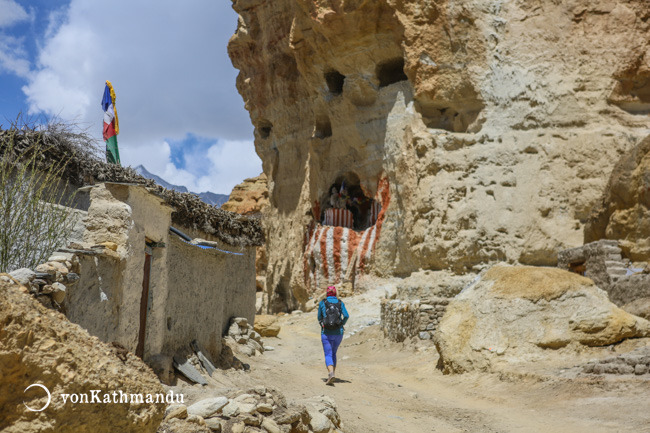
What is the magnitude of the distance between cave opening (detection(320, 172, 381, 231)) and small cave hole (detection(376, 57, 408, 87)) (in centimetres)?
419

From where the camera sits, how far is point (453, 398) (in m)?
7.10

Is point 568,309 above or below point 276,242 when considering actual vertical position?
below

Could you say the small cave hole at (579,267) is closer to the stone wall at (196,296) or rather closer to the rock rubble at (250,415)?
the stone wall at (196,296)

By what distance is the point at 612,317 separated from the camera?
7387mm

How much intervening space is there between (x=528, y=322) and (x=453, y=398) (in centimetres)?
164

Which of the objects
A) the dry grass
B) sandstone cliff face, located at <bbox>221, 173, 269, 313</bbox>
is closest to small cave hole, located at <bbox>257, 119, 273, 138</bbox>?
sandstone cliff face, located at <bbox>221, 173, 269, 313</bbox>

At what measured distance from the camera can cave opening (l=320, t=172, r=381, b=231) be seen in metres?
23.6

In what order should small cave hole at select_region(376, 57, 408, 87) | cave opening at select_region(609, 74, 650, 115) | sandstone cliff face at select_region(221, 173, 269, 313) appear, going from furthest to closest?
sandstone cliff face at select_region(221, 173, 269, 313), small cave hole at select_region(376, 57, 408, 87), cave opening at select_region(609, 74, 650, 115)

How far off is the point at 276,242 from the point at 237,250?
16.9 metres

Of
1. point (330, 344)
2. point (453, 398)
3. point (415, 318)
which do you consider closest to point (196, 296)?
point (330, 344)

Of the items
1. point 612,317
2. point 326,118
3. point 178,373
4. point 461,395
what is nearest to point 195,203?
point 178,373

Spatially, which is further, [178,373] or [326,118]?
[326,118]

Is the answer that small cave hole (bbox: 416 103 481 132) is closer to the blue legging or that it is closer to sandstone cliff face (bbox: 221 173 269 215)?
the blue legging

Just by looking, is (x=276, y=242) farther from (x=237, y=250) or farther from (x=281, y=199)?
(x=237, y=250)
